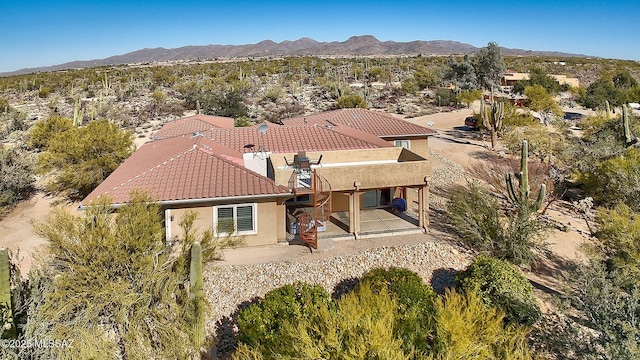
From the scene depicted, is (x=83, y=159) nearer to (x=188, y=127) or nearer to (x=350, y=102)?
(x=188, y=127)

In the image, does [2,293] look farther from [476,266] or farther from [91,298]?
[476,266]

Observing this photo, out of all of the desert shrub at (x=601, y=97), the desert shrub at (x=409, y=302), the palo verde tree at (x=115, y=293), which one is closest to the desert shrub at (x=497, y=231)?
the desert shrub at (x=409, y=302)

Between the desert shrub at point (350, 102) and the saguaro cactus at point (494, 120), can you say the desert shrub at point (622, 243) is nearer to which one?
the saguaro cactus at point (494, 120)

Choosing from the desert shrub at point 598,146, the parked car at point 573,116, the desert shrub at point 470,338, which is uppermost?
the parked car at point 573,116

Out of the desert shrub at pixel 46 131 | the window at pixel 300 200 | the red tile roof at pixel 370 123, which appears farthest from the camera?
the desert shrub at pixel 46 131

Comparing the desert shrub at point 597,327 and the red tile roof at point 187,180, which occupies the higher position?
the red tile roof at point 187,180

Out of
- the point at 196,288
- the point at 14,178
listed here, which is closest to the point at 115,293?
the point at 196,288
